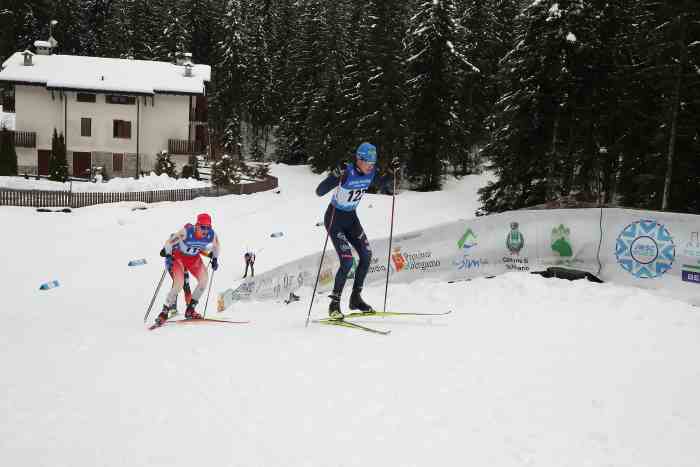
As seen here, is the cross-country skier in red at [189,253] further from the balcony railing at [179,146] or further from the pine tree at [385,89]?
the balcony railing at [179,146]

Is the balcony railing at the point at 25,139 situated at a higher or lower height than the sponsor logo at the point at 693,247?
higher

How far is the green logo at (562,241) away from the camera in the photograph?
9.32 m

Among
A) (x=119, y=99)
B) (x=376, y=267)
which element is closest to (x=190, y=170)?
(x=119, y=99)

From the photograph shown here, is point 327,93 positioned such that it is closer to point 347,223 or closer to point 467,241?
point 467,241

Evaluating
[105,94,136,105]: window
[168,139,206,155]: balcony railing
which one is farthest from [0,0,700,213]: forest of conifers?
[105,94,136,105]: window

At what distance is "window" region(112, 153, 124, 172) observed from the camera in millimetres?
42219

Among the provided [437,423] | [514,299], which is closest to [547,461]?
[437,423]

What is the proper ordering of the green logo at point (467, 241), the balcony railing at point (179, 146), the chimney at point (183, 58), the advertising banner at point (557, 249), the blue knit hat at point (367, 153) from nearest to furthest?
the blue knit hat at point (367, 153), the advertising banner at point (557, 249), the green logo at point (467, 241), the balcony railing at point (179, 146), the chimney at point (183, 58)

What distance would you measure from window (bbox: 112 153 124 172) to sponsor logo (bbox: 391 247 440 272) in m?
36.9

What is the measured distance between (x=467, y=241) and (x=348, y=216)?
315cm

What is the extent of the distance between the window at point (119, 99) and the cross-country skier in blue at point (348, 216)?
38.6 m

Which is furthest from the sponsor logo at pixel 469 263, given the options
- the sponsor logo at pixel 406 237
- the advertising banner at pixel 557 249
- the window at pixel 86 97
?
the window at pixel 86 97

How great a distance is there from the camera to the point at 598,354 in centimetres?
612

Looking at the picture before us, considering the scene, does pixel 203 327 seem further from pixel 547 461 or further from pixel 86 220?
pixel 86 220
